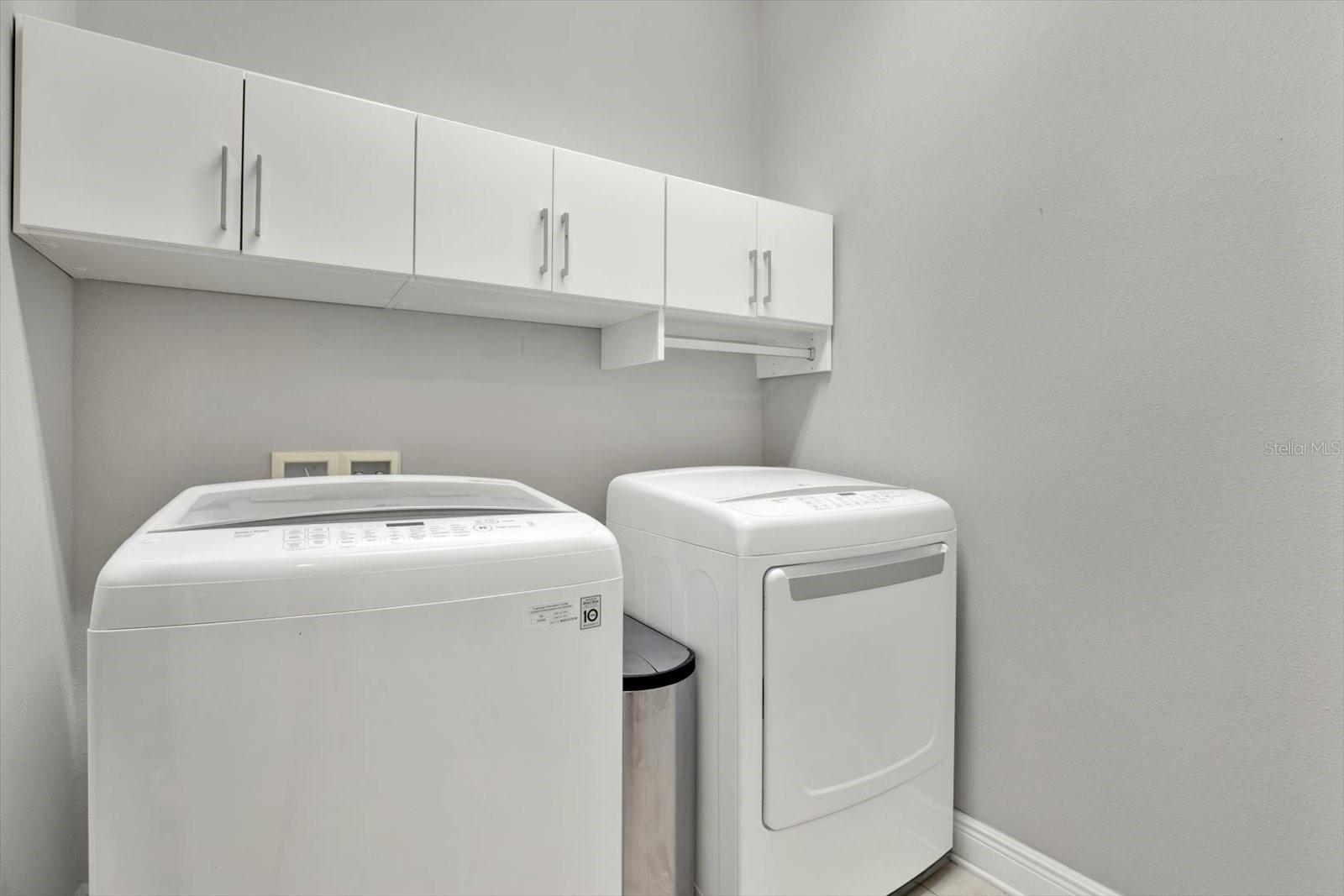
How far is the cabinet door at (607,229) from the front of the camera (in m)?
1.63

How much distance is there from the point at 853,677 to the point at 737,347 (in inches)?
43.3

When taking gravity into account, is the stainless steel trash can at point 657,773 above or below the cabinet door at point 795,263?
below

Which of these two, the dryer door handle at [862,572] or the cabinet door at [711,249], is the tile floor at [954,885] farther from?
the cabinet door at [711,249]

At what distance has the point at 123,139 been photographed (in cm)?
116

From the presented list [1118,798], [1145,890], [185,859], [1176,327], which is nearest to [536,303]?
[185,859]

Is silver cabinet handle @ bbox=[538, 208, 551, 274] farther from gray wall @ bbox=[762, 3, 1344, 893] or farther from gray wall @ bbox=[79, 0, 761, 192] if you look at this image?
gray wall @ bbox=[762, 3, 1344, 893]

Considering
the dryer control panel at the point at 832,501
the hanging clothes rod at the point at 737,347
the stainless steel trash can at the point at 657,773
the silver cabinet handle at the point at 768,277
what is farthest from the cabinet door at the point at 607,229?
the stainless steel trash can at the point at 657,773

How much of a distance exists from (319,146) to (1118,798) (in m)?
2.24

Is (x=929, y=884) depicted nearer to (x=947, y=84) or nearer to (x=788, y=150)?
(x=947, y=84)

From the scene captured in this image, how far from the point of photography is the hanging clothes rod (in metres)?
2.02

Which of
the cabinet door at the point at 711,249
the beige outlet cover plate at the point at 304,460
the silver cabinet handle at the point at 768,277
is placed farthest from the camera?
the silver cabinet handle at the point at 768,277

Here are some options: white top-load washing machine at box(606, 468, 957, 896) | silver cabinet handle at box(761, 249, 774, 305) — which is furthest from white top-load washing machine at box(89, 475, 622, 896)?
silver cabinet handle at box(761, 249, 774, 305)

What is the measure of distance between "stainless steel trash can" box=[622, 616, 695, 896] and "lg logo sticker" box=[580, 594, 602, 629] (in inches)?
11.9

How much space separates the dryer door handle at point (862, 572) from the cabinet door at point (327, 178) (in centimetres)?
110
